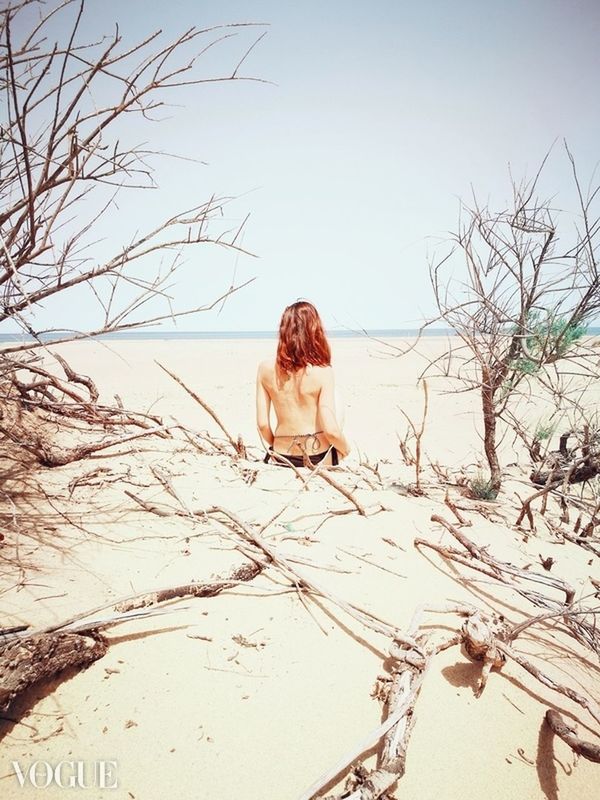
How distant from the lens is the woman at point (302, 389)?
3.28 meters

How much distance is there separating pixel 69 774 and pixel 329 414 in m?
2.57

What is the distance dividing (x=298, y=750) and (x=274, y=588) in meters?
0.52

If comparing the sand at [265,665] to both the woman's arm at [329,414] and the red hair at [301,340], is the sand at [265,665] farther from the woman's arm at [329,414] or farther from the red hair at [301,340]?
the red hair at [301,340]

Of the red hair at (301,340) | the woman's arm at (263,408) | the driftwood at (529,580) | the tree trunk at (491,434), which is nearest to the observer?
the driftwood at (529,580)

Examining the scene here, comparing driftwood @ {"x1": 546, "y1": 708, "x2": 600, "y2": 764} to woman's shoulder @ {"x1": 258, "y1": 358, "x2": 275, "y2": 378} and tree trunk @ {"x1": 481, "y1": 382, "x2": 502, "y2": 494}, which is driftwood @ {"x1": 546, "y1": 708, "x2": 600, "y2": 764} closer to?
tree trunk @ {"x1": 481, "y1": 382, "x2": 502, "y2": 494}

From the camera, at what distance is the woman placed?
3283 mm

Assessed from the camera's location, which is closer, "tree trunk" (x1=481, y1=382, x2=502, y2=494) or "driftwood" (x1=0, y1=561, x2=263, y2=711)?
"driftwood" (x1=0, y1=561, x2=263, y2=711)

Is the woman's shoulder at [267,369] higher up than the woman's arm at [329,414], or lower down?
higher up

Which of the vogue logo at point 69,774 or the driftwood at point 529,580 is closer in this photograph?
the vogue logo at point 69,774

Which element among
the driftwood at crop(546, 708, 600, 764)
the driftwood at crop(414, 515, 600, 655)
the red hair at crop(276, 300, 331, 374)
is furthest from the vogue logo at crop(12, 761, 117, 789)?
the red hair at crop(276, 300, 331, 374)

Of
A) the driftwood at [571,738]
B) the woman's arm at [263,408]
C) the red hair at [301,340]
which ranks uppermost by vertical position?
the red hair at [301,340]

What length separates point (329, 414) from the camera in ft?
10.6

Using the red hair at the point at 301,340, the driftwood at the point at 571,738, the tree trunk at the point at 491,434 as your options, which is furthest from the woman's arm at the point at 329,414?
the driftwood at the point at 571,738

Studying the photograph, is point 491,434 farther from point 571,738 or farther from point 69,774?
point 69,774
